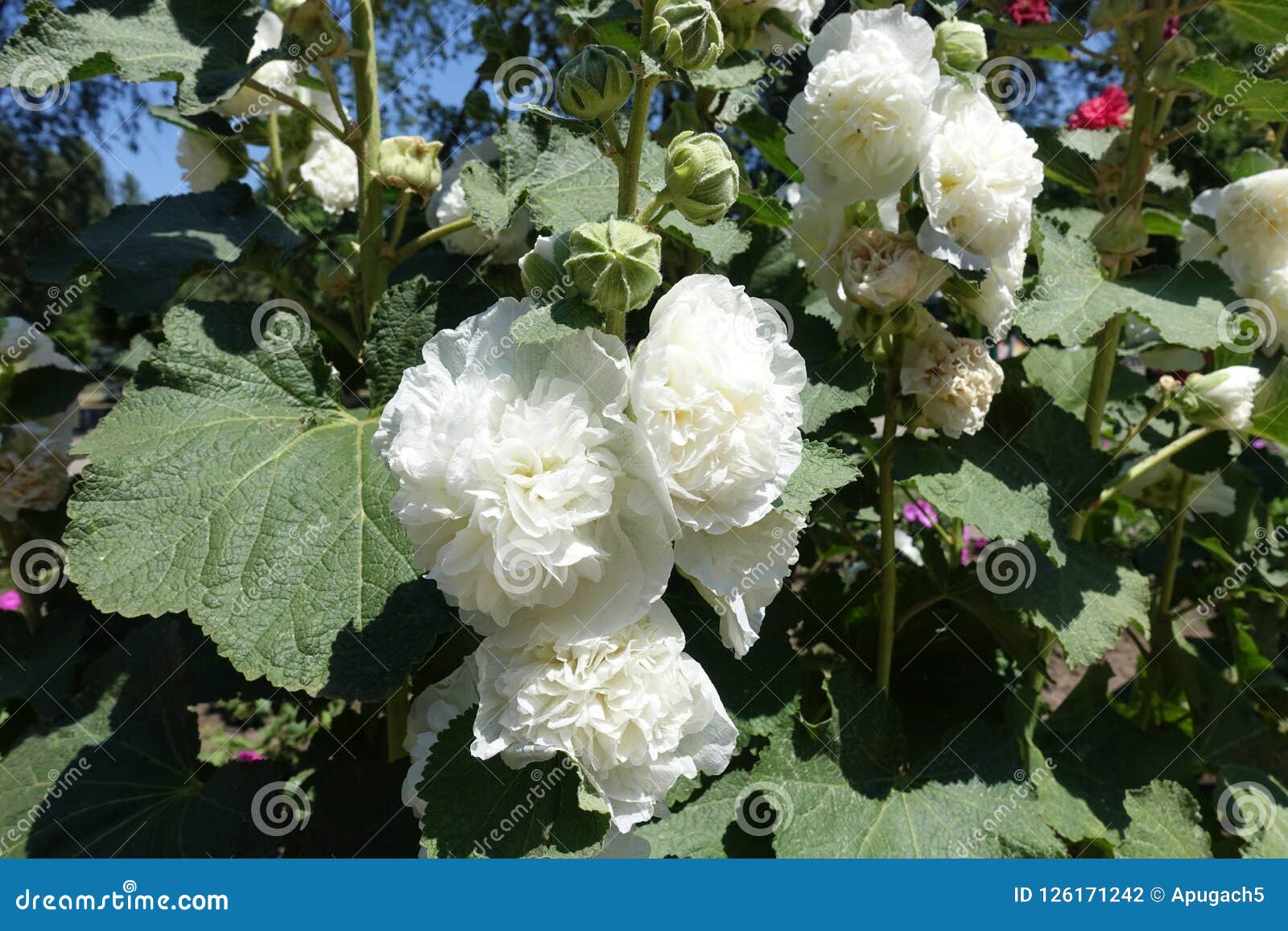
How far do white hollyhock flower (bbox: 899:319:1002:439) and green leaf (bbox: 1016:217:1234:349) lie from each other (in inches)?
5.8

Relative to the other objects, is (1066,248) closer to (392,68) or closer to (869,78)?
(869,78)

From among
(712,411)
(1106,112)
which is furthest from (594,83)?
(1106,112)

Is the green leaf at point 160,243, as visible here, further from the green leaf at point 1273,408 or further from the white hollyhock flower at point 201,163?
the green leaf at point 1273,408

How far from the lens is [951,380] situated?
4.91 feet

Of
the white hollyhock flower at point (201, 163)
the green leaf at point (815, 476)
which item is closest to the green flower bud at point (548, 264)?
the green leaf at point (815, 476)

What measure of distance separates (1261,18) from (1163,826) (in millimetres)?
1574

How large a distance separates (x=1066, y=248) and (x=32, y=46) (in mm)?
1823

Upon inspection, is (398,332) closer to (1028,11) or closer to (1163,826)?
(1163,826)

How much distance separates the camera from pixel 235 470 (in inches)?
49.5

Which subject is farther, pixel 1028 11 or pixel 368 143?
pixel 1028 11

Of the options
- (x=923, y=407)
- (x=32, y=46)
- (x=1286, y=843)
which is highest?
(x=32, y=46)

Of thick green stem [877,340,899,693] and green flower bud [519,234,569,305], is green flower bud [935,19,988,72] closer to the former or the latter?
thick green stem [877,340,899,693]

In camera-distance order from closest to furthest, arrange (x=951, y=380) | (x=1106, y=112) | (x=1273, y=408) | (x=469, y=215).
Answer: (x=951, y=380) < (x=469, y=215) < (x=1273, y=408) < (x=1106, y=112)

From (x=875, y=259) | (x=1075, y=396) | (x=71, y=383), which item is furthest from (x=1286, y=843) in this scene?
(x=71, y=383)
